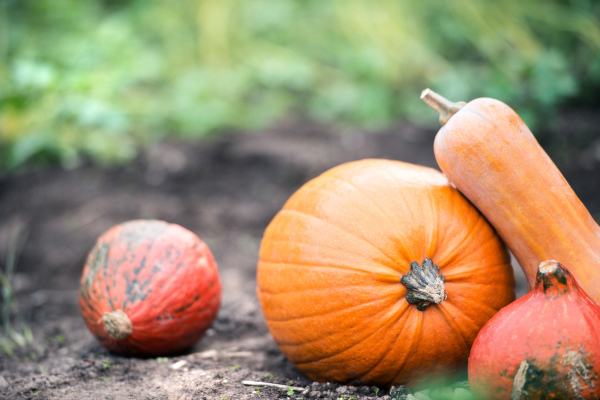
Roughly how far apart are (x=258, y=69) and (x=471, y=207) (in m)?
5.15

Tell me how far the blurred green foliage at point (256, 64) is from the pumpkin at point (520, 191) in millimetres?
2544

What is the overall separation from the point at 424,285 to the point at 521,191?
0.54m

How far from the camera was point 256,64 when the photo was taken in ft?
21.8

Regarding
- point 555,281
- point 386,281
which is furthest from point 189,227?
point 555,281

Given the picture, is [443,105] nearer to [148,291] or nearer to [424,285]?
[424,285]

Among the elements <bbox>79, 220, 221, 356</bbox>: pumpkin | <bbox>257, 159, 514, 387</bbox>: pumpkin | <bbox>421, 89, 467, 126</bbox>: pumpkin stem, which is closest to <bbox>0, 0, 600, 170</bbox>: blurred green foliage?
<bbox>79, 220, 221, 356</bbox>: pumpkin

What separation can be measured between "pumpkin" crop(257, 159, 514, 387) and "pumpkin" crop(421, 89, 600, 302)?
0.37 feet

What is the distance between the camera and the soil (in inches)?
81.4

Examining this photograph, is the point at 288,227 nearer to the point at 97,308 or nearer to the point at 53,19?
the point at 97,308

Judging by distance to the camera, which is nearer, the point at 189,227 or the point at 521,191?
the point at 521,191

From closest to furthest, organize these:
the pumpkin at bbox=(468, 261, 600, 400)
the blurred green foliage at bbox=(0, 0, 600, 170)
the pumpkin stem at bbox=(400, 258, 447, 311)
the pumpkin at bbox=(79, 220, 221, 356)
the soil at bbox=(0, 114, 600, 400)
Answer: the pumpkin at bbox=(468, 261, 600, 400) < the pumpkin stem at bbox=(400, 258, 447, 311) < the soil at bbox=(0, 114, 600, 400) < the pumpkin at bbox=(79, 220, 221, 356) < the blurred green foliage at bbox=(0, 0, 600, 170)

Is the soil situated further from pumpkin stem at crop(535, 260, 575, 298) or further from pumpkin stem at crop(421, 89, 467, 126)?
pumpkin stem at crop(421, 89, 467, 126)

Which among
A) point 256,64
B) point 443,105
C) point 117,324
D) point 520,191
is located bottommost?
point 117,324

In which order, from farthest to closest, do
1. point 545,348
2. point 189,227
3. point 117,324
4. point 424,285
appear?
point 189,227, point 117,324, point 424,285, point 545,348
